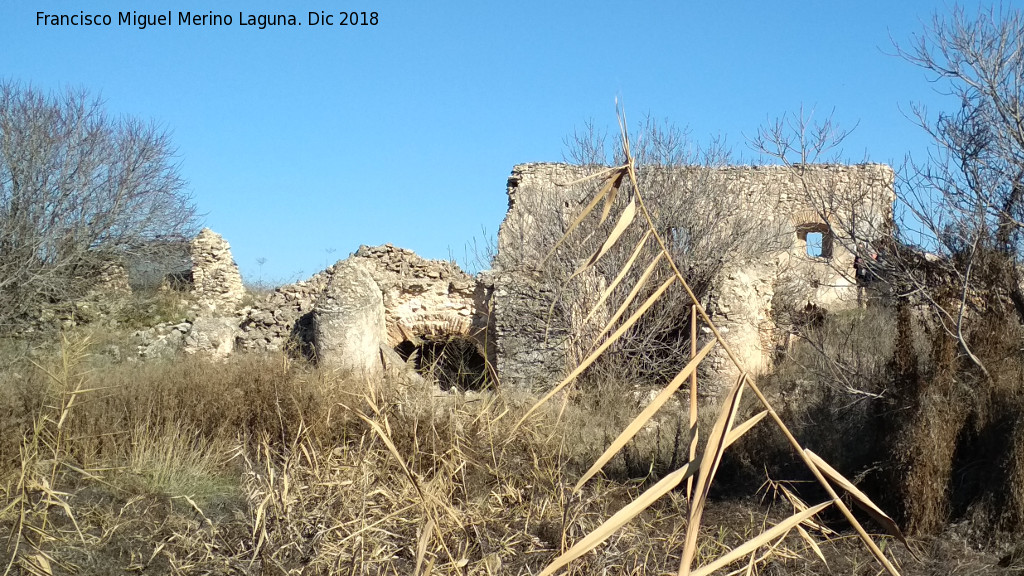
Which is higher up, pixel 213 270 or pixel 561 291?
pixel 213 270

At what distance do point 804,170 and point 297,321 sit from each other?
336 inches

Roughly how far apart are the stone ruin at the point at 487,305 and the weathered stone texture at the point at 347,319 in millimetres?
15

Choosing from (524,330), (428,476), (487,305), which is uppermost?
(487,305)

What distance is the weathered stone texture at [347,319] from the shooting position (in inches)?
437

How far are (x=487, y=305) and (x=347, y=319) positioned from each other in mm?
2365

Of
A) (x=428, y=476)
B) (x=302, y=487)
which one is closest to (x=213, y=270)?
(x=428, y=476)

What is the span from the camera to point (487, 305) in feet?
41.2

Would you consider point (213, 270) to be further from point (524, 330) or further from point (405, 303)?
point (524, 330)

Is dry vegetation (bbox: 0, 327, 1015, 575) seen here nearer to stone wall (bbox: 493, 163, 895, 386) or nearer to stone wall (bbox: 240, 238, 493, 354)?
Answer: stone wall (bbox: 493, 163, 895, 386)

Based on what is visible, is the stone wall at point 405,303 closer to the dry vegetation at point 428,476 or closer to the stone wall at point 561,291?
the stone wall at point 561,291

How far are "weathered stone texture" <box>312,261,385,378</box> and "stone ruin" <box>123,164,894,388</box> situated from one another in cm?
1

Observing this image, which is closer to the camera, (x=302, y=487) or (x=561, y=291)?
(x=302, y=487)

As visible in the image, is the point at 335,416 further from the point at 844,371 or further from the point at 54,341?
the point at 54,341

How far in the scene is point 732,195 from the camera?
14.2 metres
